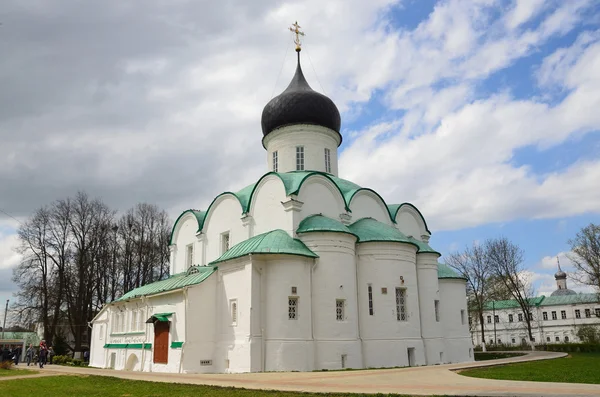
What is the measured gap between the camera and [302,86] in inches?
999

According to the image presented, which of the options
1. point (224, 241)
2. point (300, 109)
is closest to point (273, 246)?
point (224, 241)

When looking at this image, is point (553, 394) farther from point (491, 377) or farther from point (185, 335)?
point (185, 335)

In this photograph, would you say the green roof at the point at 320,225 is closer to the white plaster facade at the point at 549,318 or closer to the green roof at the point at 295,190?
the green roof at the point at 295,190

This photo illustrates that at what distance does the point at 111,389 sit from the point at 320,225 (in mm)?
9890

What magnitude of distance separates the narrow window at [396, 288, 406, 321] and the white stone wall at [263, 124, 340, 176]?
739 centimetres

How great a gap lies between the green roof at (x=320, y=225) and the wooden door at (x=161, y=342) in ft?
22.2

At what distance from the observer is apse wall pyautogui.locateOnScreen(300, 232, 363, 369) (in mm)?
18016

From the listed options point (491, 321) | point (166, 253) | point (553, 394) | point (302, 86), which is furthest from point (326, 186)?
point (491, 321)

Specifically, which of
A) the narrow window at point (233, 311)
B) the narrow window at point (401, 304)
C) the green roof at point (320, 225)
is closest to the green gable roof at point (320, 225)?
the green roof at point (320, 225)

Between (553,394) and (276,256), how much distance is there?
1099 centimetres

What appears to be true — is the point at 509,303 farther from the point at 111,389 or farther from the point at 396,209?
the point at 111,389

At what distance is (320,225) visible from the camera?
1945 cm

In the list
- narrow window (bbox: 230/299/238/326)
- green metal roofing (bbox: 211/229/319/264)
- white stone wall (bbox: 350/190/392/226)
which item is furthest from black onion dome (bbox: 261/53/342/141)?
narrow window (bbox: 230/299/238/326)

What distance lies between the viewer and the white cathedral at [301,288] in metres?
18.0
